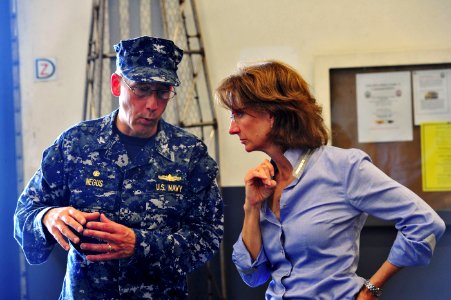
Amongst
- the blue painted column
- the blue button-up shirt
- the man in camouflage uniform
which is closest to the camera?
the blue button-up shirt

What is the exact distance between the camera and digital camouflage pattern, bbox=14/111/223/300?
1632mm

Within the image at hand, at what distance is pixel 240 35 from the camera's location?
2734 mm

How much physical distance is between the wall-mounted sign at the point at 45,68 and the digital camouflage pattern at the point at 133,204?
1167 millimetres

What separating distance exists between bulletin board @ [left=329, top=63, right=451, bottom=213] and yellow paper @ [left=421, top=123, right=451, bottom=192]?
2 cm

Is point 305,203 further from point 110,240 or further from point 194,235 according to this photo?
point 110,240

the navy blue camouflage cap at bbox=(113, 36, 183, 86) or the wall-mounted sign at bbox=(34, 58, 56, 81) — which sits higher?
the wall-mounted sign at bbox=(34, 58, 56, 81)

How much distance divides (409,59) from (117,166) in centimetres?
161

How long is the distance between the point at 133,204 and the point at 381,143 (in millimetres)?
1440

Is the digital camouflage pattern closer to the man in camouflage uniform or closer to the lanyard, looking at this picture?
the man in camouflage uniform

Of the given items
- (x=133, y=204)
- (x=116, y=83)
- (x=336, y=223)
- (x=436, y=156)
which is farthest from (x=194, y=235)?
(x=436, y=156)

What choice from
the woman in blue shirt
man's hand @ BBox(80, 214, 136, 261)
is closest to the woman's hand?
the woman in blue shirt

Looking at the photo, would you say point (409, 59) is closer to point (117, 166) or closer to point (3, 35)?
point (117, 166)

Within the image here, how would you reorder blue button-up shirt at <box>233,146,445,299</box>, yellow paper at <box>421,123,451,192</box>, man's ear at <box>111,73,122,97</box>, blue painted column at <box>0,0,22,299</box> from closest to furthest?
blue button-up shirt at <box>233,146,445,299</box>, man's ear at <box>111,73,122,97</box>, yellow paper at <box>421,123,451,192</box>, blue painted column at <box>0,0,22,299</box>

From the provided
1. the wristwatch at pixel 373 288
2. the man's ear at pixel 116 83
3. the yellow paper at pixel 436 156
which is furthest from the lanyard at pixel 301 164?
the yellow paper at pixel 436 156
